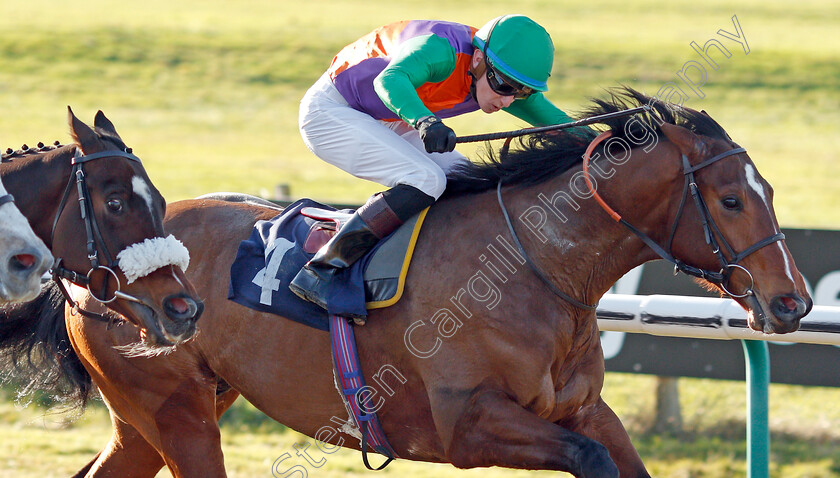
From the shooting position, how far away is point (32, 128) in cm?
1622

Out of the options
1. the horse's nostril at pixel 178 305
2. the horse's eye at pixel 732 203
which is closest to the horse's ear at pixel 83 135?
the horse's nostril at pixel 178 305

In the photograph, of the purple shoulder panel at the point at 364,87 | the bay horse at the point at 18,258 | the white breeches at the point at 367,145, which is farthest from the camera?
the purple shoulder panel at the point at 364,87

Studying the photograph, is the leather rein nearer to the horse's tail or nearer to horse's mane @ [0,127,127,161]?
horse's mane @ [0,127,127,161]

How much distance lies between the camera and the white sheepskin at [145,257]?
2902mm

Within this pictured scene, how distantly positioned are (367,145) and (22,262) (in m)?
1.26

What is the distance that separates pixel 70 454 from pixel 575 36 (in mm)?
20511

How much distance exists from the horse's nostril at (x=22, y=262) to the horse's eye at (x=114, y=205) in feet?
0.96

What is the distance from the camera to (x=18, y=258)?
9.01 ft

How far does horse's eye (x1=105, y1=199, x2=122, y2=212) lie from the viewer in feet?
9.69

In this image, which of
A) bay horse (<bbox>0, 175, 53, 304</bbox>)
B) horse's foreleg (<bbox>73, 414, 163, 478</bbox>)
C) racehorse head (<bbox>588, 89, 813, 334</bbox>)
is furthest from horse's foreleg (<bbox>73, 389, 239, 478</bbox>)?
racehorse head (<bbox>588, 89, 813, 334</bbox>)

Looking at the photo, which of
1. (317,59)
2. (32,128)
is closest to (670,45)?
(317,59)

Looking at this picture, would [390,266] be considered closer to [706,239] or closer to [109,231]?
[109,231]

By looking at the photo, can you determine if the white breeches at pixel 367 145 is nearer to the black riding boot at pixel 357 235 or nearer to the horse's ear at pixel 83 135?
the black riding boot at pixel 357 235

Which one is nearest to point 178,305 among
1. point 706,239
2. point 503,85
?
point 503,85
